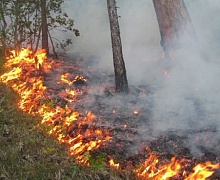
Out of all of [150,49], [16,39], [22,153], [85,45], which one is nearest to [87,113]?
[22,153]

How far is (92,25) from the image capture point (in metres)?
18.3

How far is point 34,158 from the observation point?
526 centimetres

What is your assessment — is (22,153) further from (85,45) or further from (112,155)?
(85,45)

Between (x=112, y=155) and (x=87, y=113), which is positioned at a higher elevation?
(x=87, y=113)

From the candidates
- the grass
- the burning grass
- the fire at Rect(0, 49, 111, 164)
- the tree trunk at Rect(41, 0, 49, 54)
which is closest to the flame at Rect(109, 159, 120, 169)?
the burning grass

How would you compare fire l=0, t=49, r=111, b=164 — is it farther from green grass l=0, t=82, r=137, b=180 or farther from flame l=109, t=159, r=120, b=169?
flame l=109, t=159, r=120, b=169

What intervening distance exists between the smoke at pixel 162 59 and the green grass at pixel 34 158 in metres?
2.59

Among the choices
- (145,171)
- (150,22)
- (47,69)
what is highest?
(150,22)

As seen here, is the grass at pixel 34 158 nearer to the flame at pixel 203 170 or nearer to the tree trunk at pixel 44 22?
the flame at pixel 203 170

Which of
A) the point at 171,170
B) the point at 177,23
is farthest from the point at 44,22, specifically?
the point at 171,170

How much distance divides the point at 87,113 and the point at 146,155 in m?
2.57

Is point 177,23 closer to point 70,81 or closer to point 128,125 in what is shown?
point 70,81

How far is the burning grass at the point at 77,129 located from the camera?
5.39m

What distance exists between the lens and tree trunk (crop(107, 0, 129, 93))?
9047 millimetres
